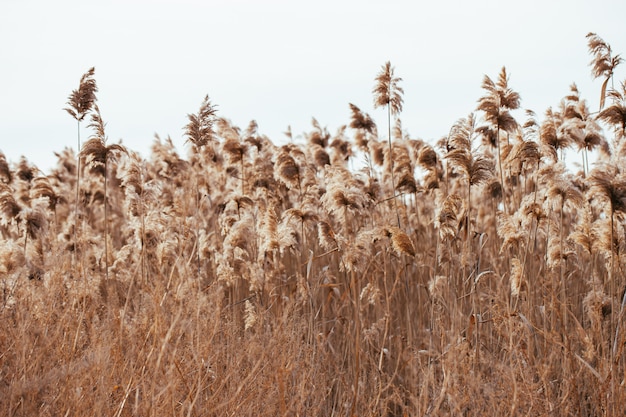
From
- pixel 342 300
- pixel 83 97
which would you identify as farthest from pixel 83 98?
pixel 342 300

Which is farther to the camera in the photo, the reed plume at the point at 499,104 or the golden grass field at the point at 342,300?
the reed plume at the point at 499,104

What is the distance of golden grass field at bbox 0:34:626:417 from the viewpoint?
3781 millimetres

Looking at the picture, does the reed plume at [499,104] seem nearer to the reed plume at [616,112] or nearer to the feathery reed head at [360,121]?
the reed plume at [616,112]

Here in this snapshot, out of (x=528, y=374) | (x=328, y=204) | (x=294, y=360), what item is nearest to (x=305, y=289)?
(x=328, y=204)

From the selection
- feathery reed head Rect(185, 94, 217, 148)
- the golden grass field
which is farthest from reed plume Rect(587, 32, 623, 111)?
feathery reed head Rect(185, 94, 217, 148)

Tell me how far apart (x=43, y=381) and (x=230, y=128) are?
4.65 meters

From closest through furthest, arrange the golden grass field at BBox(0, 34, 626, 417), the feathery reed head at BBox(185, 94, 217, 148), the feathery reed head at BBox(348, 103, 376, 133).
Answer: the golden grass field at BBox(0, 34, 626, 417) < the feathery reed head at BBox(185, 94, 217, 148) < the feathery reed head at BBox(348, 103, 376, 133)

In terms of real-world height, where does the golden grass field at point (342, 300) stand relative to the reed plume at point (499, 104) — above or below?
below

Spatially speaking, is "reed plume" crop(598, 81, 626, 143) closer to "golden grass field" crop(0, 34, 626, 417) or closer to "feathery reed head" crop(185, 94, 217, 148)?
"golden grass field" crop(0, 34, 626, 417)

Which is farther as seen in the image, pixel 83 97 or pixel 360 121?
pixel 360 121

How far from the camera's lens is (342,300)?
19.2 feet

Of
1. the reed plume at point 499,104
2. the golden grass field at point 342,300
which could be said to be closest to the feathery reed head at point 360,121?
the golden grass field at point 342,300

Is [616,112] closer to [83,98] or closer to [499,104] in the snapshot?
[499,104]

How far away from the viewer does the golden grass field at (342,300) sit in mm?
3781
